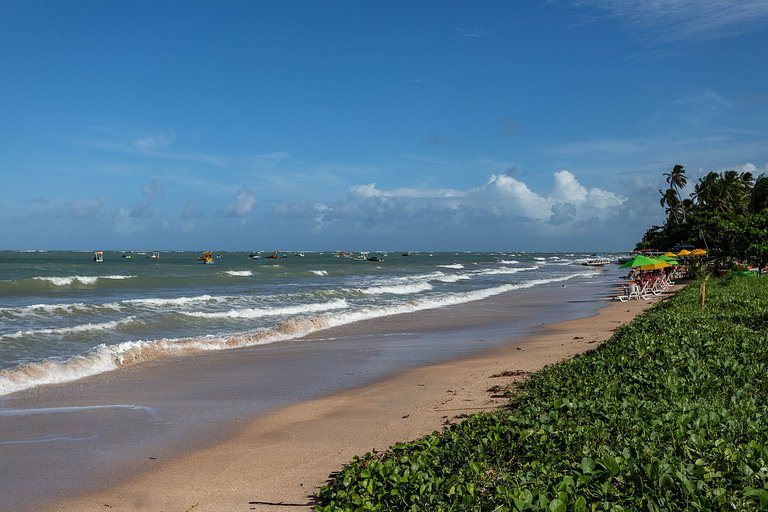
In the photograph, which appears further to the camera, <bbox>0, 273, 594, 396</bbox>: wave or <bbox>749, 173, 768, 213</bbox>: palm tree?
<bbox>749, 173, 768, 213</bbox>: palm tree

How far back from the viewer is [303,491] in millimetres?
5758

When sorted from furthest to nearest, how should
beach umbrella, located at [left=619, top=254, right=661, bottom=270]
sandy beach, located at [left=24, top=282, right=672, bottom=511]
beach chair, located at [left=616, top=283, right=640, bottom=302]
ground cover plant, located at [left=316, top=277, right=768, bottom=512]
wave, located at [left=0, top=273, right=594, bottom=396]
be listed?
beach chair, located at [left=616, top=283, right=640, bottom=302] → beach umbrella, located at [left=619, top=254, right=661, bottom=270] → wave, located at [left=0, top=273, right=594, bottom=396] → sandy beach, located at [left=24, top=282, right=672, bottom=511] → ground cover plant, located at [left=316, top=277, right=768, bottom=512]

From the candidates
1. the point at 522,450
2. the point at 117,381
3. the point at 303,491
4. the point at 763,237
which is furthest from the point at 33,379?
the point at 763,237

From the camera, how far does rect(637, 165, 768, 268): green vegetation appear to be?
2250cm

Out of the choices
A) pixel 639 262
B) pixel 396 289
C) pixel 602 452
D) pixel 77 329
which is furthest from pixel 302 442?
pixel 396 289

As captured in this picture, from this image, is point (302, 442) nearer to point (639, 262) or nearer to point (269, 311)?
point (269, 311)

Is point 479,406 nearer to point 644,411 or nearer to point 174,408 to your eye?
point 644,411

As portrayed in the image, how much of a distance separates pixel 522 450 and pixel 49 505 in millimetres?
4197

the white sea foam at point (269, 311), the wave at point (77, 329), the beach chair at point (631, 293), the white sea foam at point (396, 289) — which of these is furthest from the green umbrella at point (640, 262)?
the wave at point (77, 329)

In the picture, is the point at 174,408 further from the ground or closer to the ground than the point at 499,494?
closer to the ground

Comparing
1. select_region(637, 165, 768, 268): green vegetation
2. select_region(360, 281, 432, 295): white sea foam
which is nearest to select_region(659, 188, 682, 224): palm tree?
select_region(637, 165, 768, 268): green vegetation

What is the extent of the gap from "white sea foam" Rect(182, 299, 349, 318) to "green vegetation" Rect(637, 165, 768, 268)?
1507 centimetres

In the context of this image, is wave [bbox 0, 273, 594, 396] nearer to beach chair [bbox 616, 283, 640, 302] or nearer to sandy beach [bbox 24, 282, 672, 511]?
sandy beach [bbox 24, 282, 672, 511]

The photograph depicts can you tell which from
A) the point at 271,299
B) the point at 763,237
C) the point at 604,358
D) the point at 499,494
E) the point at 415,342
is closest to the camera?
the point at 499,494
